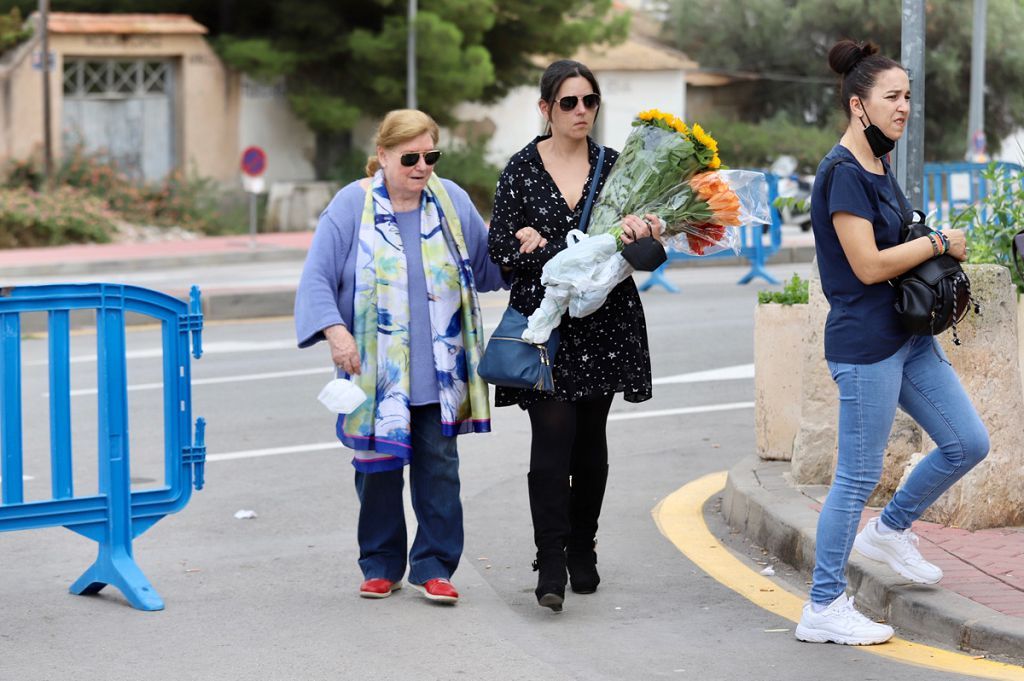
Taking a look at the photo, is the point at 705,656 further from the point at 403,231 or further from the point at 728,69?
the point at 728,69

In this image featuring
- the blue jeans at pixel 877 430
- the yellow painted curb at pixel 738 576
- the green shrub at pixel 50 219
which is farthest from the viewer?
the green shrub at pixel 50 219

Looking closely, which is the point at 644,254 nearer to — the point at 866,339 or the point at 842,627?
the point at 866,339

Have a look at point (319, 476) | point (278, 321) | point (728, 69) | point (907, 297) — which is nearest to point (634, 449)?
point (319, 476)

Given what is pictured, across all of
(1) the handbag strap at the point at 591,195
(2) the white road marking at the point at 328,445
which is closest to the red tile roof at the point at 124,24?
(2) the white road marking at the point at 328,445

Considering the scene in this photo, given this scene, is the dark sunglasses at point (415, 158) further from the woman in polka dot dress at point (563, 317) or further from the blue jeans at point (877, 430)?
the blue jeans at point (877, 430)

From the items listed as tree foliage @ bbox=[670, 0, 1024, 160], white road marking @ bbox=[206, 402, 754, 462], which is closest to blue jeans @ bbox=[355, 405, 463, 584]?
white road marking @ bbox=[206, 402, 754, 462]

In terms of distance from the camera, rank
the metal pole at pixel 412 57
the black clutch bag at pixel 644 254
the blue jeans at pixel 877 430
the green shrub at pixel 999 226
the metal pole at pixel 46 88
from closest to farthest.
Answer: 1. the blue jeans at pixel 877 430
2. the black clutch bag at pixel 644 254
3. the green shrub at pixel 999 226
4. the metal pole at pixel 46 88
5. the metal pole at pixel 412 57

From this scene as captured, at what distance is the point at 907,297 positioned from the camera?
5059mm

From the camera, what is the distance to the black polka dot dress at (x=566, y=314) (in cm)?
562

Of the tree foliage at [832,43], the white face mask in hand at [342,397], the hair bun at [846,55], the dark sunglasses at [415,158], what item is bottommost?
the white face mask in hand at [342,397]

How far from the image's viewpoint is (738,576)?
621 cm

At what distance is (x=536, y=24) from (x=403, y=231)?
81.9 ft

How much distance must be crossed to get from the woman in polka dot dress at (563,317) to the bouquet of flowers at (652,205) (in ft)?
0.39

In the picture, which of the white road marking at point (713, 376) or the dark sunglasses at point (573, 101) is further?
the white road marking at point (713, 376)
